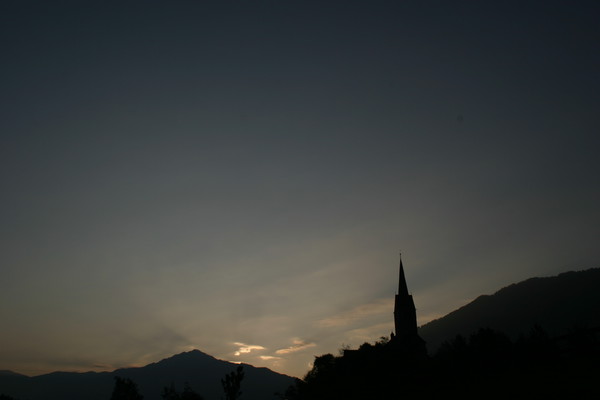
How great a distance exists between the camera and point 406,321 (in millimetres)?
77375

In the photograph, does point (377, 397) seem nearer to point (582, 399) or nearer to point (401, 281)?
point (582, 399)

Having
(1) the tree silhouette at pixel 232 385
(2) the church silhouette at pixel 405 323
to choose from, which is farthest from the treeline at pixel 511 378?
(2) the church silhouette at pixel 405 323

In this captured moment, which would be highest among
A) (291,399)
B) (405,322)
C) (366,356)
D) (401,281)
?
(401,281)

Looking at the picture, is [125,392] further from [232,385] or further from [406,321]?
[406,321]

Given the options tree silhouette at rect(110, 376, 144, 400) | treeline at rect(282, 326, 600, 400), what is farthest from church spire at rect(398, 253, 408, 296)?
treeline at rect(282, 326, 600, 400)

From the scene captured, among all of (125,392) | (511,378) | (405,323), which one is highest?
(405,323)

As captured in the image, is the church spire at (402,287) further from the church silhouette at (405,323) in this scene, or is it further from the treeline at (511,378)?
the treeline at (511,378)

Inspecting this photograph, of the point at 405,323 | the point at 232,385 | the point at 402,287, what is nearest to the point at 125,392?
the point at 232,385

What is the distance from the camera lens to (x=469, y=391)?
15094 millimetres

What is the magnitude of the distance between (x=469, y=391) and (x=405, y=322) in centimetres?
6593

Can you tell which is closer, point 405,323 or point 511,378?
point 511,378

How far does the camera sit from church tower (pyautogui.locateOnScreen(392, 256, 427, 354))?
246 feet

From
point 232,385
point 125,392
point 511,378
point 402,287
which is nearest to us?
point 511,378

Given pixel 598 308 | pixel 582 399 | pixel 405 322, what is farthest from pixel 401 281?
pixel 598 308
